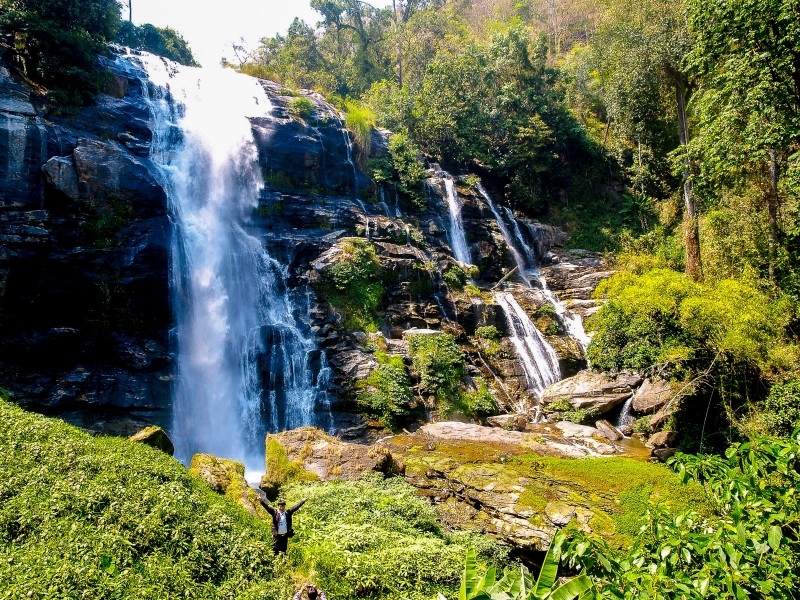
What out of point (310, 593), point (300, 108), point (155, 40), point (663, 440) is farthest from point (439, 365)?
point (155, 40)

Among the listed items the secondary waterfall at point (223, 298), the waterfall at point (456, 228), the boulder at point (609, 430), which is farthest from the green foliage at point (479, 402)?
the waterfall at point (456, 228)

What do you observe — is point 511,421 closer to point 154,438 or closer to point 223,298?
point 154,438

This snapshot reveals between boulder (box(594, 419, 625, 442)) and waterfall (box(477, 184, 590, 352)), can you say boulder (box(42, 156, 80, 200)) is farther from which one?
waterfall (box(477, 184, 590, 352))

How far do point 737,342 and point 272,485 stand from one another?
1088 cm

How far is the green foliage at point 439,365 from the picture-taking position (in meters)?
16.8

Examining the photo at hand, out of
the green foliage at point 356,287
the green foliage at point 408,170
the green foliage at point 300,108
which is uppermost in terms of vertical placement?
the green foliage at point 300,108

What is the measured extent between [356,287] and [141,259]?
7719 mm

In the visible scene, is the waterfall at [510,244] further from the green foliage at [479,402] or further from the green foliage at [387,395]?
the green foliage at [387,395]

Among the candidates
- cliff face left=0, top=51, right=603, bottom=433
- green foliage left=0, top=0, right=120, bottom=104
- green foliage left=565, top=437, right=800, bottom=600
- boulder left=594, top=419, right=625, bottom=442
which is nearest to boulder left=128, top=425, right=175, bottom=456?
cliff face left=0, top=51, right=603, bottom=433

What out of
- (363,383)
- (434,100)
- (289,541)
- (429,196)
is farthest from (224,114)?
(289,541)

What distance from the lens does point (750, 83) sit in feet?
43.7

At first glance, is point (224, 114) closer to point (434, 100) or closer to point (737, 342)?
point (434, 100)

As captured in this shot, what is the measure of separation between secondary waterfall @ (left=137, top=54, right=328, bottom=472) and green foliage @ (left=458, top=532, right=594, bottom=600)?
13250 mm

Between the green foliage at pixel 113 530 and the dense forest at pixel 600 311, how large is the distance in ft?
0.10
